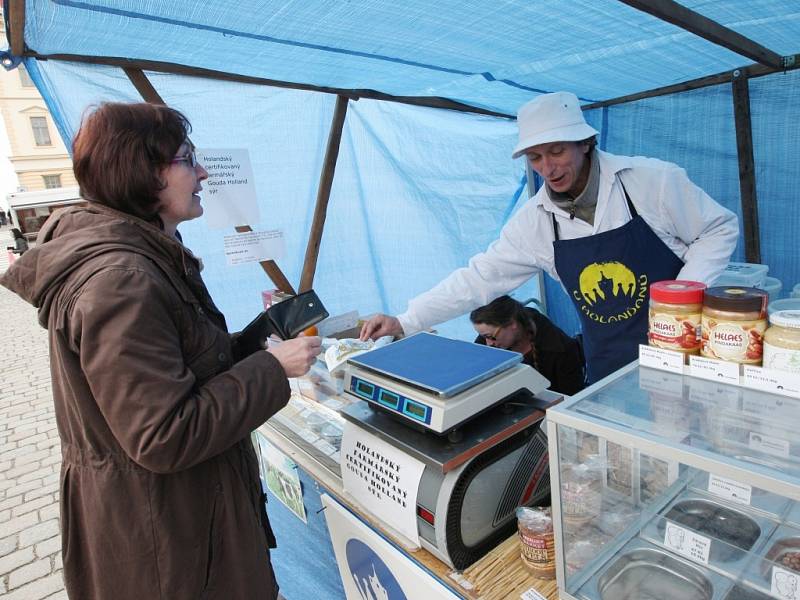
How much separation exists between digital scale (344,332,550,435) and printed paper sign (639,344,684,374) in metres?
0.29

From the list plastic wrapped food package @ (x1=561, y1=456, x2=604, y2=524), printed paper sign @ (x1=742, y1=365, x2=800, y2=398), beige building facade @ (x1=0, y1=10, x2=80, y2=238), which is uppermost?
beige building facade @ (x1=0, y1=10, x2=80, y2=238)

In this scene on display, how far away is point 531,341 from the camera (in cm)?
273

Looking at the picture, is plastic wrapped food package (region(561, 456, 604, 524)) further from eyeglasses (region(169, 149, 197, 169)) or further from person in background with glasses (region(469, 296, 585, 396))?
person in background with glasses (region(469, 296, 585, 396))

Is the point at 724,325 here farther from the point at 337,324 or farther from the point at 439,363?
the point at 337,324

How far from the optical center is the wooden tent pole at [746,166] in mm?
2861

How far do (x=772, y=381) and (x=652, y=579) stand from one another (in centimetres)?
45

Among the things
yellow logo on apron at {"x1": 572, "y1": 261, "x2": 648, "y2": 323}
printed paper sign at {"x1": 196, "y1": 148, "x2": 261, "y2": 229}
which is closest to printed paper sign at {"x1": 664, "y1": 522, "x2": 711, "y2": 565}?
yellow logo on apron at {"x1": 572, "y1": 261, "x2": 648, "y2": 323}

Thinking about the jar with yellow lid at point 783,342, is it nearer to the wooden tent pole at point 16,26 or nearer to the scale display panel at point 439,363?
the scale display panel at point 439,363

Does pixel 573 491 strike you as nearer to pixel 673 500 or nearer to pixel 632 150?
pixel 673 500

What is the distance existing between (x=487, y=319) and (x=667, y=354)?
167 cm

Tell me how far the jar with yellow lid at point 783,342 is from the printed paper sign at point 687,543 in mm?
399

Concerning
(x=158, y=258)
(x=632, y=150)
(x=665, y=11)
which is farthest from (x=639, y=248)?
(x=632, y=150)

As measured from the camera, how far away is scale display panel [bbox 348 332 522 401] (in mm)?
1113

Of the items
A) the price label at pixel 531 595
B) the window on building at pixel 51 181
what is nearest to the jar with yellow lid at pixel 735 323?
the price label at pixel 531 595
